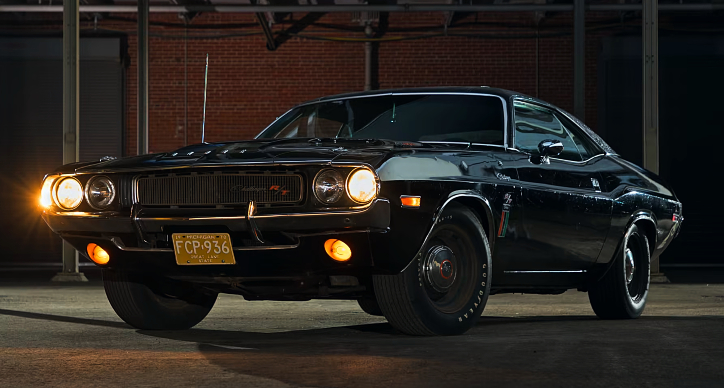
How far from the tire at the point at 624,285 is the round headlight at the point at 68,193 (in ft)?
11.5

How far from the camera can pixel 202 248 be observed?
5.90 meters

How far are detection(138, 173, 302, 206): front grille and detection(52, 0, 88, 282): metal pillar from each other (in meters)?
8.11

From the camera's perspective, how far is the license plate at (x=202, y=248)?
5.82 metres

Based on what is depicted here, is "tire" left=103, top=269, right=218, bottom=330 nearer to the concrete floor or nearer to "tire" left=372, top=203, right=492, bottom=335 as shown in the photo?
the concrete floor

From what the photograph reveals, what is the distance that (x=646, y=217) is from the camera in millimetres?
8117

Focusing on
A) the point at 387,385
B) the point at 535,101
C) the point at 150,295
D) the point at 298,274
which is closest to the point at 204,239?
the point at 298,274

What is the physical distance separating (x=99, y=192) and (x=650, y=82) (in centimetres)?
938

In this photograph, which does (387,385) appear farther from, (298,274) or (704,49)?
(704,49)

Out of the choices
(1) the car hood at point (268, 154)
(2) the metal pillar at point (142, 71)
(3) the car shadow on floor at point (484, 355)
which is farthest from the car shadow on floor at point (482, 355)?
(2) the metal pillar at point (142, 71)

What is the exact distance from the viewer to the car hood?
5.71 m

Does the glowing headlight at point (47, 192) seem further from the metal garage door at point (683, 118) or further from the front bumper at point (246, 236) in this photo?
the metal garage door at point (683, 118)

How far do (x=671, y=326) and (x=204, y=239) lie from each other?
9.89 feet

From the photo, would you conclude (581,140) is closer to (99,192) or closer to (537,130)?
(537,130)

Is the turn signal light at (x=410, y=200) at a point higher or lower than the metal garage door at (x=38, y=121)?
lower
